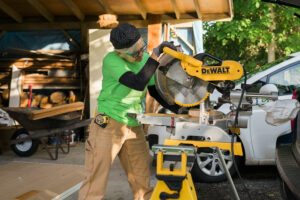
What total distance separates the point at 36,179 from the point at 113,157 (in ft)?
9.32

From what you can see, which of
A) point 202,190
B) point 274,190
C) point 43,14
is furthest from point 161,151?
A: point 43,14

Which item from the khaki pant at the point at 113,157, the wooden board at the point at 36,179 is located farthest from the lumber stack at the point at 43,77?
the khaki pant at the point at 113,157

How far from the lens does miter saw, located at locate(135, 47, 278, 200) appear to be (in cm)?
233

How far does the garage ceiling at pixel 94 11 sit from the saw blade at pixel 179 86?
499cm

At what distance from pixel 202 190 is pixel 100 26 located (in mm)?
5333

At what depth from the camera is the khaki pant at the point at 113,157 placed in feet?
9.40

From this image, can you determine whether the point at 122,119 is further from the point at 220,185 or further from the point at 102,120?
the point at 220,185

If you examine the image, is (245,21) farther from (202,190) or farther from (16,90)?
(202,190)

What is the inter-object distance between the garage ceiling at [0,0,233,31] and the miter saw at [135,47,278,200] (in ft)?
16.7

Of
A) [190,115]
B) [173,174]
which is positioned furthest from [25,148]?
[173,174]

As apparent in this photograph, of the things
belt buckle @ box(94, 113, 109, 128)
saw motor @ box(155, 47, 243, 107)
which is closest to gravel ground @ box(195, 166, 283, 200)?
saw motor @ box(155, 47, 243, 107)

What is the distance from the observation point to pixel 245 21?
40.2 ft

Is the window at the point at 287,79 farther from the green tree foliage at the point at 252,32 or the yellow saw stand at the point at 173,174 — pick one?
the green tree foliage at the point at 252,32

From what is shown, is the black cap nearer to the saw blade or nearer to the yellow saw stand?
the saw blade
